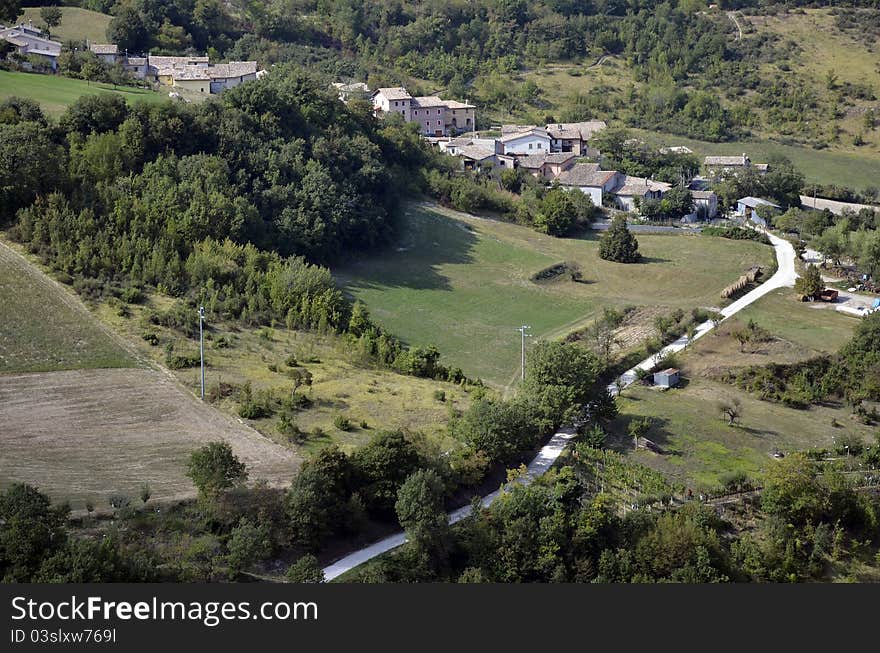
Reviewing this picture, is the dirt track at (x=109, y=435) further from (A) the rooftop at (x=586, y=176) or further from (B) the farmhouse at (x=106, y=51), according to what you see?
(B) the farmhouse at (x=106, y=51)

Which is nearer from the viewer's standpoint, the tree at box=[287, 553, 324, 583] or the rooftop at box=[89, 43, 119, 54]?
the tree at box=[287, 553, 324, 583]

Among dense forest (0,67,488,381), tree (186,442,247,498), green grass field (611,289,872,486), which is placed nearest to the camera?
tree (186,442,247,498)

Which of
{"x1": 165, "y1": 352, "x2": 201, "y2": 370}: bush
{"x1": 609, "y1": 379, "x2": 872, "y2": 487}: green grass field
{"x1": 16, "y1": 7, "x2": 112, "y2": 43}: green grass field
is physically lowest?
{"x1": 609, "y1": 379, "x2": 872, "y2": 487}: green grass field

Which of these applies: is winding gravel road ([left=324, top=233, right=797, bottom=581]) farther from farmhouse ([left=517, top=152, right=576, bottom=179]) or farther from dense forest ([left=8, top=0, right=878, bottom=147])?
dense forest ([left=8, top=0, right=878, bottom=147])

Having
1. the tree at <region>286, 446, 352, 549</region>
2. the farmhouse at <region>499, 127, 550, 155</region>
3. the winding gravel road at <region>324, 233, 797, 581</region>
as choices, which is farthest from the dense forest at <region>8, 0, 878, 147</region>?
the tree at <region>286, 446, 352, 549</region>

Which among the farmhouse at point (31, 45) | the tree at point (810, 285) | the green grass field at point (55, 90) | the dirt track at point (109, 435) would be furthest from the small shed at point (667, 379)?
the farmhouse at point (31, 45)

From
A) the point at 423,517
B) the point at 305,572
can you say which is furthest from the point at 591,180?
the point at 305,572
